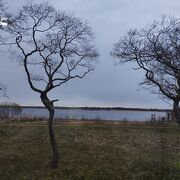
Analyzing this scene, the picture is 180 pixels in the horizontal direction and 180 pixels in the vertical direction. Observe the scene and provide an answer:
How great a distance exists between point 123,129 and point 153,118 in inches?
394

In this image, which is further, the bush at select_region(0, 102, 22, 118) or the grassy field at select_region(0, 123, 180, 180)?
the bush at select_region(0, 102, 22, 118)

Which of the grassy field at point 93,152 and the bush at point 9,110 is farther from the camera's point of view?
the bush at point 9,110

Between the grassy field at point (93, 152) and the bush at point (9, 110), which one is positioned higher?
the bush at point (9, 110)

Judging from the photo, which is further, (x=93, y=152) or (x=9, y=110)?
(x=9, y=110)

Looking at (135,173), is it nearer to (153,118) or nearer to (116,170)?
(116,170)

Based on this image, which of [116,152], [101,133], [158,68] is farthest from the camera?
[101,133]

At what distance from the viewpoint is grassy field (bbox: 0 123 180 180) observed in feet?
82.4

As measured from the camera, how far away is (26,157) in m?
29.8

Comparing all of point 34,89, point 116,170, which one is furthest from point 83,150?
point 34,89

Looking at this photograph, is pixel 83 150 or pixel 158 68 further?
pixel 83 150

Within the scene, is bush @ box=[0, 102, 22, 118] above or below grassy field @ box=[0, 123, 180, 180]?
above

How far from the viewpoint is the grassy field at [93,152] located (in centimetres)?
2511


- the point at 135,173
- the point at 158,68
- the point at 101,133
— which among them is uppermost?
the point at 158,68

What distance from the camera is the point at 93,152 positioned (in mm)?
32281
